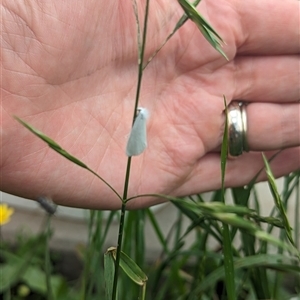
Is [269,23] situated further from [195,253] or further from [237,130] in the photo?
[195,253]

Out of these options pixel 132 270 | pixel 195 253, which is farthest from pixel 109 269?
pixel 195 253

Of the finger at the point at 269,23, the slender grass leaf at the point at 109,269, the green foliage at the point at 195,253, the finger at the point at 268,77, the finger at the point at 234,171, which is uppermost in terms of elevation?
the finger at the point at 269,23

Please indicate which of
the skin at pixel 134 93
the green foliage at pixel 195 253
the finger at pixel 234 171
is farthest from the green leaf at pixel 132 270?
the finger at pixel 234 171

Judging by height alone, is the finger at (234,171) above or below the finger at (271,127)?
below

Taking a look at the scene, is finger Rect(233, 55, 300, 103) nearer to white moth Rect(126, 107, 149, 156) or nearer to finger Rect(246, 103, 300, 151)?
finger Rect(246, 103, 300, 151)

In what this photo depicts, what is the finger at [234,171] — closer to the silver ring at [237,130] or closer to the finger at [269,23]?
the silver ring at [237,130]

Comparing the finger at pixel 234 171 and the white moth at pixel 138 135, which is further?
the finger at pixel 234 171
